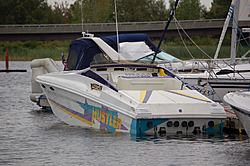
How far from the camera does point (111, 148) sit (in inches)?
286

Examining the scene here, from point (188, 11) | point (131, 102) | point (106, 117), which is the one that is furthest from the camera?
point (188, 11)

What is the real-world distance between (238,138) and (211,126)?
1.09 m

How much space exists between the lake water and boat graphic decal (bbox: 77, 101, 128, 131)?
0.19 metres

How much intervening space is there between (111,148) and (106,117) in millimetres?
1321

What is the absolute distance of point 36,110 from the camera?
43.9 ft

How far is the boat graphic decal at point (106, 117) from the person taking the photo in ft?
26.8

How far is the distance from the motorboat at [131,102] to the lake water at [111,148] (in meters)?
0.25

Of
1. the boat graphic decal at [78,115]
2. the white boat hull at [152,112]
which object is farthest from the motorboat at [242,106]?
the boat graphic decal at [78,115]

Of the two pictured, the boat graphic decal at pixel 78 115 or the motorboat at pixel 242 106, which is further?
the boat graphic decal at pixel 78 115

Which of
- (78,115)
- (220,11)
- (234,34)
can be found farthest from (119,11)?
(78,115)

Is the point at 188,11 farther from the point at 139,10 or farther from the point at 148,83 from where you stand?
the point at 148,83

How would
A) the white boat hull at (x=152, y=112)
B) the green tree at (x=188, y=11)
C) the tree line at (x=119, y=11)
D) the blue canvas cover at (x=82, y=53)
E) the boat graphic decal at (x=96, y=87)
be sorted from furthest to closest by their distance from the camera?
the tree line at (x=119, y=11) < the green tree at (x=188, y=11) < the blue canvas cover at (x=82, y=53) < the boat graphic decal at (x=96, y=87) < the white boat hull at (x=152, y=112)

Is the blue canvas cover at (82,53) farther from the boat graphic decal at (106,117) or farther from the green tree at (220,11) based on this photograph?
the green tree at (220,11)

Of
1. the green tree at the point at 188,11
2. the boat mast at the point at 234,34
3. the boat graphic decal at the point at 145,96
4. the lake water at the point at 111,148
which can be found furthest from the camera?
the green tree at the point at 188,11
